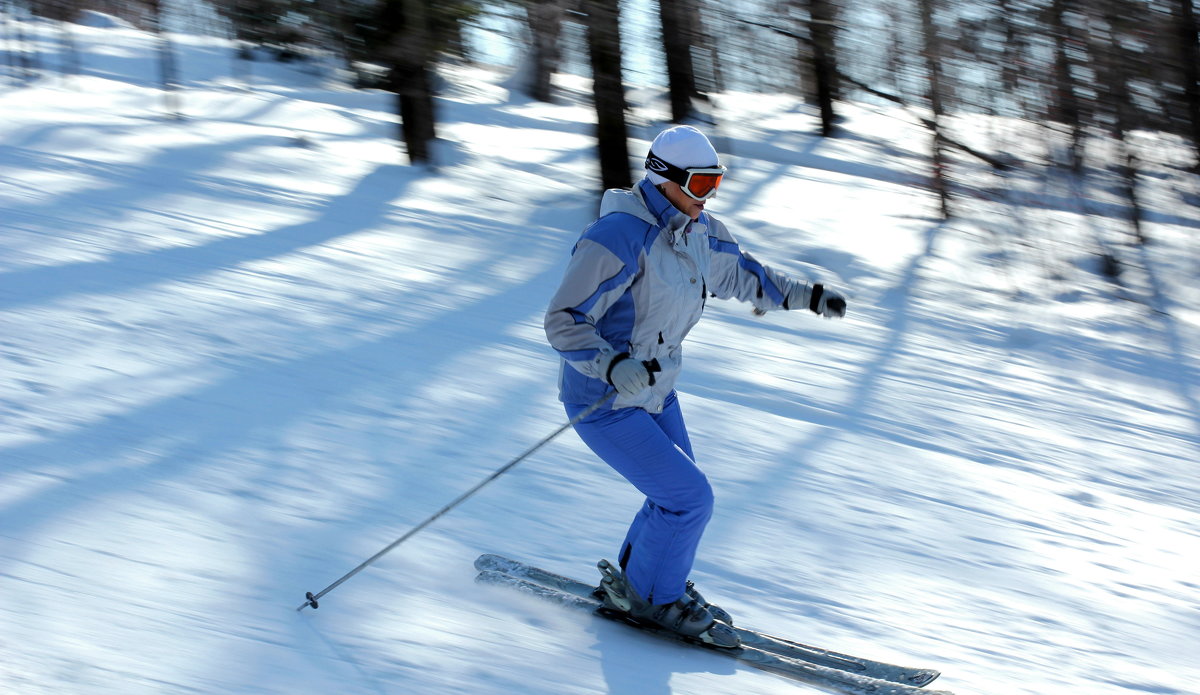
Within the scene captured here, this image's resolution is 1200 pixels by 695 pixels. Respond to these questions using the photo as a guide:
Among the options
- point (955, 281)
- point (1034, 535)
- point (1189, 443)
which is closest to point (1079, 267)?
point (955, 281)

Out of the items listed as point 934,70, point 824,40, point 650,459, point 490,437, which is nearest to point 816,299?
point 650,459

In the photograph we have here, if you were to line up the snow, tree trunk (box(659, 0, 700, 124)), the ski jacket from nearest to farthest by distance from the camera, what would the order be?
the ski jacket < the snow < tree trunk (box(659, 0, 700, 124))

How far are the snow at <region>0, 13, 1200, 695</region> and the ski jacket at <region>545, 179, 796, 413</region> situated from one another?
37.7 inches

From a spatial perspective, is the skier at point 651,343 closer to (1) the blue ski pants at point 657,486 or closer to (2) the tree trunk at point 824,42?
(1) the blue ski pants at point 657,486

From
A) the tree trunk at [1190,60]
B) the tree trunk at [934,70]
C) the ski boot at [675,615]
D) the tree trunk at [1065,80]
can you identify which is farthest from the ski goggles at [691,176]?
the tree trunk at [1190,60]

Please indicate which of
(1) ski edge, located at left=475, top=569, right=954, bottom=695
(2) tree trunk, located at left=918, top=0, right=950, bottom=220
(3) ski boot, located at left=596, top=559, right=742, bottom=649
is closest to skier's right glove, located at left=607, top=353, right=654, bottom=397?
(3) ski boot, located at left=596, top=559, right=742, bottom=649

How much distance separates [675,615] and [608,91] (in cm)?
730

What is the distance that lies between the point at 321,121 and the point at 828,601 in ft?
36.1

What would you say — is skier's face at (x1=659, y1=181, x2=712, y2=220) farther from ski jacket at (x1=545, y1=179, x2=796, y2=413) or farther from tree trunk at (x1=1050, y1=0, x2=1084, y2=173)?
tree trunk at (x1=1050, y1=0, x2=1084, y2=173)

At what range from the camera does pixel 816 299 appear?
4.05m

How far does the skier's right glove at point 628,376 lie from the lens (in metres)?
3.26

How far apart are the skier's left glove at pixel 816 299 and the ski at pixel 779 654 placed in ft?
3.87

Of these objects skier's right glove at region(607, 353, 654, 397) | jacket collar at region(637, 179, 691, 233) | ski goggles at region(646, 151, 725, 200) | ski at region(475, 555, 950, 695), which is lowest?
ski at region(475, 555, 950, 695)

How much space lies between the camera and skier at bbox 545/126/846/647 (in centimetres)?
340
